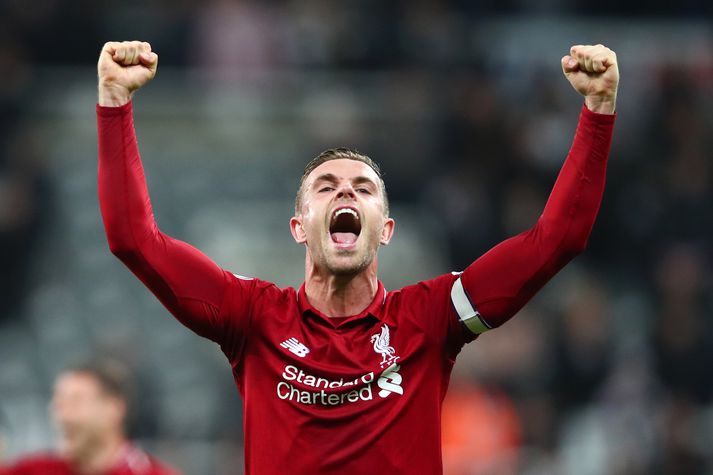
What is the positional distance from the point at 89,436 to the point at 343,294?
2125 mm

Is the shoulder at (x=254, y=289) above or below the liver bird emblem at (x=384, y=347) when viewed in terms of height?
Answer: above

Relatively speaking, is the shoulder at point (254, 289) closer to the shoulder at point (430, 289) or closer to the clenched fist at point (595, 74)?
the shoulder at point (430, 289)

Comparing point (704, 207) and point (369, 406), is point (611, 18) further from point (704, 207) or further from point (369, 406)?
point (369, 406)

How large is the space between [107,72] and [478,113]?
7579 mm

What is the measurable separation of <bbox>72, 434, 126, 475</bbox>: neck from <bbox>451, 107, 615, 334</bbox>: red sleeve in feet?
8.25

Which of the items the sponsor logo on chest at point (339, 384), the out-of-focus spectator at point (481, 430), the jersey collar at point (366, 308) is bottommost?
the out-of-focus spectator at point (481, 430)

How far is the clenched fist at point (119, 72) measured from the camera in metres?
3.99

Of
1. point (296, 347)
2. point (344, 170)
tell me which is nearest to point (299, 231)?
point (344, 170)

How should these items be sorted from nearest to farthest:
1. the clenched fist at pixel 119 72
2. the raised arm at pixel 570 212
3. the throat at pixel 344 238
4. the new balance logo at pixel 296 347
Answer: the clenched fist at pixel 119 72, the raised arm at pixel 570 212, the new balance logo at pixel 296 347, the throat at pixel 344 238

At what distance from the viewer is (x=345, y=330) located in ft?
14.2

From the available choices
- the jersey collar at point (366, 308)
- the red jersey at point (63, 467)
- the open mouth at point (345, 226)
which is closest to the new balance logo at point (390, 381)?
the jersey collar at point (366, 308)

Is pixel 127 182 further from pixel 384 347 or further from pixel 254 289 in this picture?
pixel 384 347

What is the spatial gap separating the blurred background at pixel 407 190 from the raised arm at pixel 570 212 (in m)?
5.16

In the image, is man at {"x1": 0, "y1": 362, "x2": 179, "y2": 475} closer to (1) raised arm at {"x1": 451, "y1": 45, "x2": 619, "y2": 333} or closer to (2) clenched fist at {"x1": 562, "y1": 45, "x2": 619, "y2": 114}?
(1) raised arm at {"x1": 451, "y1": 45, "x2": 619, "y2": 333}
